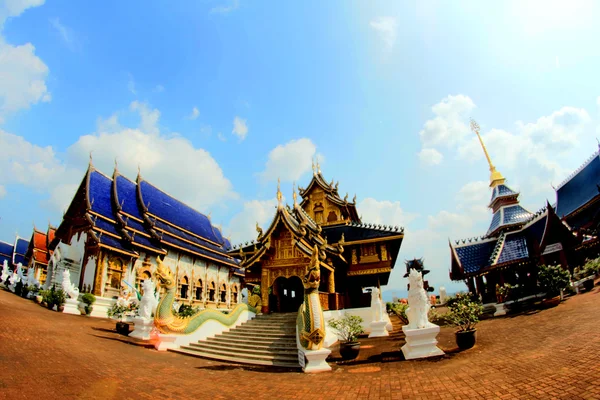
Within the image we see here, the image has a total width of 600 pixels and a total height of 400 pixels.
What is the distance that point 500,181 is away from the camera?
26453 millimetres

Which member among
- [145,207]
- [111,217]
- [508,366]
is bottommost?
[508,366]

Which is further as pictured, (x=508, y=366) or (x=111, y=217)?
(x=111, y=217)

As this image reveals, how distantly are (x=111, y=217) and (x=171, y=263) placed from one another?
6.17 metres

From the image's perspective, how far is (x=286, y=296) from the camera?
18.0 m

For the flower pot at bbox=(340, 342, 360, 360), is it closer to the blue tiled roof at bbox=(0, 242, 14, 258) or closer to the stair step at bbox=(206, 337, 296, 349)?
the stair step at bbox=(206, 337, 296, 349)

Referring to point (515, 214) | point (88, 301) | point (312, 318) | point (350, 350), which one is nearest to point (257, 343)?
point (312, 318)

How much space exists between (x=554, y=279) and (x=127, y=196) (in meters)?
28.4

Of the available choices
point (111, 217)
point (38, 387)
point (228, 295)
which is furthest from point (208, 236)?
point (38, 387)

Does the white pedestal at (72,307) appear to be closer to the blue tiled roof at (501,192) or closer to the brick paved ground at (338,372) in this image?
the brick paved ground at (338,372)

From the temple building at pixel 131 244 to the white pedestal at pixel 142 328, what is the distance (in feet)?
24.0

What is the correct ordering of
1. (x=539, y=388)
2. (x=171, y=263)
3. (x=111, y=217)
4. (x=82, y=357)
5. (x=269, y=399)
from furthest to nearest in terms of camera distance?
(x=171, y=263) → (x=111, y=217) → (x=82, y=357) → (x=269, y=399) → (x=539, y=388)

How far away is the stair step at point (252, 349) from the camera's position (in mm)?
9633

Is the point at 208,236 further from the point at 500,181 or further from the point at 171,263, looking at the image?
the point at 500,181

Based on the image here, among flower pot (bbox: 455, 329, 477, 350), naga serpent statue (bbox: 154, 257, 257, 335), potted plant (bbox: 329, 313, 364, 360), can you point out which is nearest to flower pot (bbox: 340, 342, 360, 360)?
potted plant (bbox: 329, 313, 364, 360)
